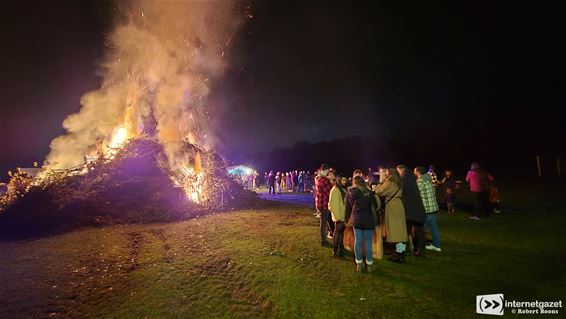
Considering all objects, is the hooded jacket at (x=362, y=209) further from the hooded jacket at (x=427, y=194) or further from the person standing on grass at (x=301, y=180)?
the person standing on grass at (x=301, y=180)

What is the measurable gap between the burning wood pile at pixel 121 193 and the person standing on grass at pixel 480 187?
10.7m

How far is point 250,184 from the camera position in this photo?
38406 millimetres

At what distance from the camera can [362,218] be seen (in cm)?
654

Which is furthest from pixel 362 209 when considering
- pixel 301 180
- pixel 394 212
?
pixel 301 180

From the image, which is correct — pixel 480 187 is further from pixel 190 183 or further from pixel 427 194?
pixel 190 183

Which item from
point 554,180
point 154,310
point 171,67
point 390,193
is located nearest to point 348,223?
point 390,193

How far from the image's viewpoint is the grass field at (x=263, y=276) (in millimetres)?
5363

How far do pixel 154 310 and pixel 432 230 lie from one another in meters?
6.44

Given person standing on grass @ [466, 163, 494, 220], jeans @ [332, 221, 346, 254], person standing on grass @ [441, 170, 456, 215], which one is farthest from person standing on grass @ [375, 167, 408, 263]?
person standing on grass @ [441, 170, 456, 215]

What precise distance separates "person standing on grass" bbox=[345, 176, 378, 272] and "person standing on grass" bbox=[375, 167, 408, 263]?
0.51 m

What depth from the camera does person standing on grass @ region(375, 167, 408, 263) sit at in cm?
701

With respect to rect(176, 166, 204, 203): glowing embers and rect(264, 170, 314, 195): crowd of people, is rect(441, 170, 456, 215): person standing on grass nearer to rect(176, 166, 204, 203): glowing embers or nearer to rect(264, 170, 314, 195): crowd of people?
rect(176, 166, 204, 203): glowing embers

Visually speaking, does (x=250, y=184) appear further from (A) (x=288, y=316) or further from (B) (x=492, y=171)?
(A) (x=288, y=316)

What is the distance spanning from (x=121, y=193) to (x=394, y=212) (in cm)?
1297
